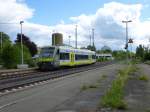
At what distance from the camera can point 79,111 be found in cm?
1438

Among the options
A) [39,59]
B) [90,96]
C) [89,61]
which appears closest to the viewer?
[90,96]

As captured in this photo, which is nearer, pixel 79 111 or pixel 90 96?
pixel 79 111

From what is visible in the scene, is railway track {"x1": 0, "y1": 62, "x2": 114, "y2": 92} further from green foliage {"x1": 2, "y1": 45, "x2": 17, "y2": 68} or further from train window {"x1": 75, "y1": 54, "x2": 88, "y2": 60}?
train window {"x1": 75, "y1": 54, "x2": 88, "y2": 60}

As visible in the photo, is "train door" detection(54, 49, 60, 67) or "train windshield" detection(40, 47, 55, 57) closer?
"train door" detection(54, 49, 60, 67)

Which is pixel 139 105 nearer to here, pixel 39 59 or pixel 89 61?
pixel 39 59

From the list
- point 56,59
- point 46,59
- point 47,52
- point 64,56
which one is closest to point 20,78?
point 46,59

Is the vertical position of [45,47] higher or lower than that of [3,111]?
higher

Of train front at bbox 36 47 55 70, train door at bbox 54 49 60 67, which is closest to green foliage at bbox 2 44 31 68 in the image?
train front at bbox 36 47 55 70

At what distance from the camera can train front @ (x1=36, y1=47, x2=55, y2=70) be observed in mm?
51000

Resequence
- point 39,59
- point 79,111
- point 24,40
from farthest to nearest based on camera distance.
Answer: point 24,40 < point 39,59 < point 79,111

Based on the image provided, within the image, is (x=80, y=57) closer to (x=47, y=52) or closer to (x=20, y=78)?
(x=47, y=52)

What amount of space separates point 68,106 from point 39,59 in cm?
3605

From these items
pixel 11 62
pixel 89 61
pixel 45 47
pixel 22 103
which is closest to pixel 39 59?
pixel 45 47

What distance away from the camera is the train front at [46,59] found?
51.0 meters
